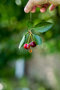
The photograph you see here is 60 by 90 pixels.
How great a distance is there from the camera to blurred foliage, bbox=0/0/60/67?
2127 mm

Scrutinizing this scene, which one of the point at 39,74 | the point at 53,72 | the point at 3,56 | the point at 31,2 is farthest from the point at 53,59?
the point at 31,2

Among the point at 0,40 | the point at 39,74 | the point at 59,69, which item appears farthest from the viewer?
the point at 39,74

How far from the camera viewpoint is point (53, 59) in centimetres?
557

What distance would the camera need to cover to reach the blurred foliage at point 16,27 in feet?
6.98

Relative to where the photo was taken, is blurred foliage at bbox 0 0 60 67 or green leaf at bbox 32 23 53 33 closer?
green leaf at bbox 32 23 53 33

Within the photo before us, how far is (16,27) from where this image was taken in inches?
101

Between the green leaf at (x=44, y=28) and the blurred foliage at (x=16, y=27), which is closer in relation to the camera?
the green leaf at (x=44, y=28)

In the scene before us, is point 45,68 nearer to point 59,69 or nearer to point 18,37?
point 59,69

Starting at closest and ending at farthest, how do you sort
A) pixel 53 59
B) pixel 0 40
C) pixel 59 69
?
pixel 0 40 < pixel 59 69 < pixel 53 59

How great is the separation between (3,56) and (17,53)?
6.6 inches

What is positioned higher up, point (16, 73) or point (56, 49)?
point (56, 49)

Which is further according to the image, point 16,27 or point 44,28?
point 16,27

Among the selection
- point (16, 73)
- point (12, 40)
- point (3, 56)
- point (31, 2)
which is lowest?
point (16, 73)

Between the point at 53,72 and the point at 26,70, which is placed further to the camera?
the point at 26,70
